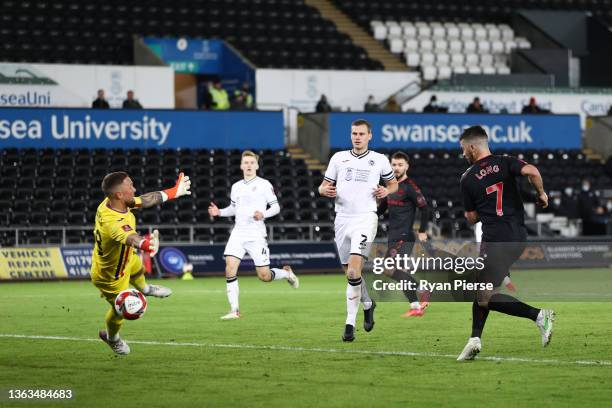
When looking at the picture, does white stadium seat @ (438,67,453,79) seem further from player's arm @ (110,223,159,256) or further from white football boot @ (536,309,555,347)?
player's arm @ (110,223,159,256)

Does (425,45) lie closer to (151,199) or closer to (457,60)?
(457,60)

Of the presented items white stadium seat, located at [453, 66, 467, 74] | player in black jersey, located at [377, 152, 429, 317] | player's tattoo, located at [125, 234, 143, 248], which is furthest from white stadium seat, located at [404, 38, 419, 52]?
player's tattoo, located at [125, 234, 143, 248]

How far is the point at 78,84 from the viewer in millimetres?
38781

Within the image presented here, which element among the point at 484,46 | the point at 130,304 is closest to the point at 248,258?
the point at 484,46

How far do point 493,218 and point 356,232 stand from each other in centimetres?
293

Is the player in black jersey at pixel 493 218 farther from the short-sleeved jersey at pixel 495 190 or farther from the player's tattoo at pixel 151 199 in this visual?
the player's tattoo at pixel 151 199

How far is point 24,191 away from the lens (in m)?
34.0

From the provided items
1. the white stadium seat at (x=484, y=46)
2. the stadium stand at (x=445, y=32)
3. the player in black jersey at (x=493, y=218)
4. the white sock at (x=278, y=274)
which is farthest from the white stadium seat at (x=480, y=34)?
the player in black jersey at (x=493, y=218)

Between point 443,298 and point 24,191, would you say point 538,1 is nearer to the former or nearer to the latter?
point 24,191

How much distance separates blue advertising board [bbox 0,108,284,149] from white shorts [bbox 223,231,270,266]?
18.3 m

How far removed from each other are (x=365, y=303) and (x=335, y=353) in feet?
8.51

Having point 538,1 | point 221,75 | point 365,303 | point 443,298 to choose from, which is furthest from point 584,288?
point 538,1

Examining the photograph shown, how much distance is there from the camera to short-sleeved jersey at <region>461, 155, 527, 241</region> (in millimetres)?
12156

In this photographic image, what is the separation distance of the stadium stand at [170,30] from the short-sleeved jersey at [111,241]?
27567 millimetres
